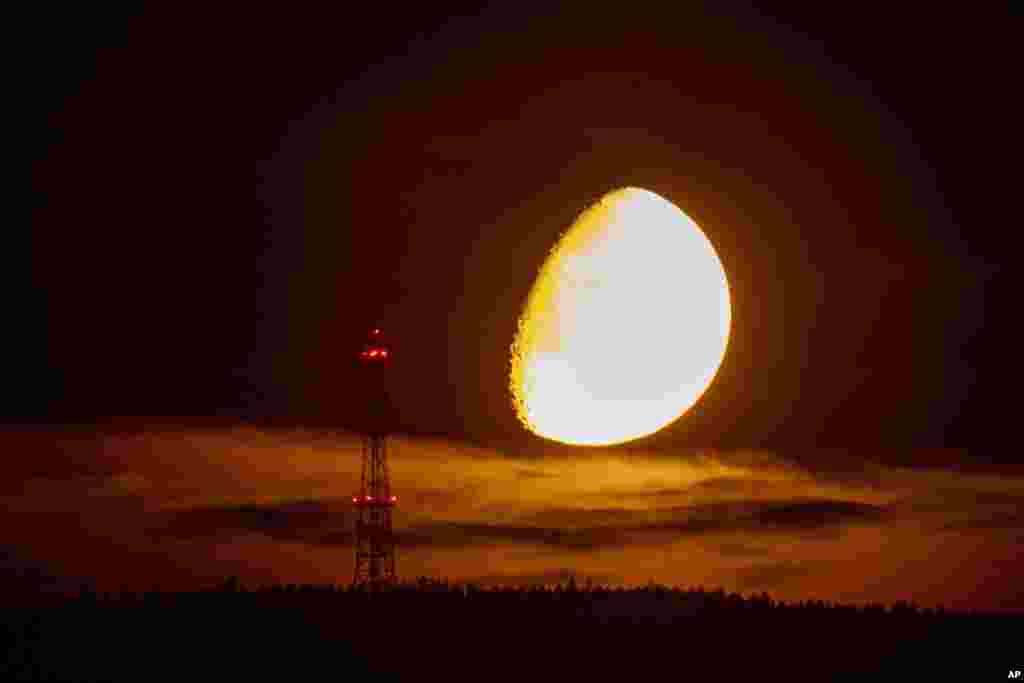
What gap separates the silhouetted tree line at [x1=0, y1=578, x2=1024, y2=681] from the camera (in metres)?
62.0

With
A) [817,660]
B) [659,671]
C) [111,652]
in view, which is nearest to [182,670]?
[111,652]

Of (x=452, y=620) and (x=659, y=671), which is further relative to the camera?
(x=452, y=620)

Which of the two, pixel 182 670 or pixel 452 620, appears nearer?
pixel 182 670

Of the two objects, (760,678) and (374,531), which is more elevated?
(374,531)

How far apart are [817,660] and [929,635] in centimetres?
404

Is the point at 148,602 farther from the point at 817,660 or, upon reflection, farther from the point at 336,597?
the point at 817,660

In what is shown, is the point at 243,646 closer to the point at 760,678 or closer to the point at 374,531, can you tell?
the point at 374,531

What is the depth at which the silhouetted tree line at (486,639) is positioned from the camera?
62000mm

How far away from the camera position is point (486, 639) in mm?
65438

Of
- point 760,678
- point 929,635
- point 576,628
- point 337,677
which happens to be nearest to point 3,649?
point 337,677

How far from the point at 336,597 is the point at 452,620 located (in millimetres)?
3398

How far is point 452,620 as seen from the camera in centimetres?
6706

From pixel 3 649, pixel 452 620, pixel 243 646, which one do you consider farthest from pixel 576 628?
pixel 3 649

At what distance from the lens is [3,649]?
63031mm
